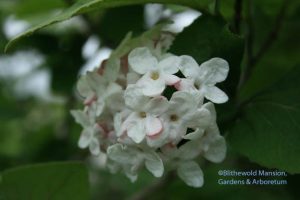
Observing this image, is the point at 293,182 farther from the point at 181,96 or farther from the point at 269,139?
the point at 181,96

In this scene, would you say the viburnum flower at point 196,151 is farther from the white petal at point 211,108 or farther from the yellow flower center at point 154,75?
the yellow flower center at point 154,75

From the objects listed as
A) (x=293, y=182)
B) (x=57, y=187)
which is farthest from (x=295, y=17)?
(x=57, y=187)

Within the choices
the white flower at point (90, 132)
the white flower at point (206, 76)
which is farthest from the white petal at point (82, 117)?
the white flower at point (206, 76)

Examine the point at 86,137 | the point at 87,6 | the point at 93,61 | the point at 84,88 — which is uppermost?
the point at 87,6

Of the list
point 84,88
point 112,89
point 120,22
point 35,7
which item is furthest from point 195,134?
point 35,7

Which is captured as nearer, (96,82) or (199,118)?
(199,118)

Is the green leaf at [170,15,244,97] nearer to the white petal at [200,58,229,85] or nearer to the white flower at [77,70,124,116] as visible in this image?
the white petal at [200,58,229,85]

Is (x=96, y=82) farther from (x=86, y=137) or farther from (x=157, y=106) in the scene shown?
(x=157, y=106)
